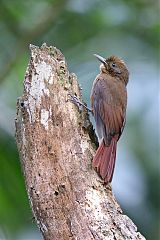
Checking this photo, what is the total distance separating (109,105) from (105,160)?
70cm

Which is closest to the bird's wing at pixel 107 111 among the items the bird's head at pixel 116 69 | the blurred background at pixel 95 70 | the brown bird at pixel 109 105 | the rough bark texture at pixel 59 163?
the brown bird at pixel 109 105

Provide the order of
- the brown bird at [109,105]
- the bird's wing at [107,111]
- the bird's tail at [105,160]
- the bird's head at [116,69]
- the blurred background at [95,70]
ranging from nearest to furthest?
the bird's tail at [105,160], the brown bird at [109,105], the bird's wing at [107,111], the bird's head at [116,69], the blurred background at [95,70]

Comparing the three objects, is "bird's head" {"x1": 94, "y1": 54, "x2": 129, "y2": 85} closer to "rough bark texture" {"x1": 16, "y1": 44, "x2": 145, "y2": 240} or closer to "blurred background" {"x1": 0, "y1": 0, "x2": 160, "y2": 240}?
"blurred background" {"x1": 0, "y1": 0, "x2": 160, "y2": 240}

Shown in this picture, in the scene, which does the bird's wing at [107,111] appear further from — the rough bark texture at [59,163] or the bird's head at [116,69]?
the rough bark texture at [59,163]

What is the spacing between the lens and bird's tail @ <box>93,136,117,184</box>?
5.18 meters

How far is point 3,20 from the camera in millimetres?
7398

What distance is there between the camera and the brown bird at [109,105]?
18.5ft

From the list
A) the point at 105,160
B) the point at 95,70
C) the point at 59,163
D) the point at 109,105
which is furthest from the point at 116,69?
the point at 59,163

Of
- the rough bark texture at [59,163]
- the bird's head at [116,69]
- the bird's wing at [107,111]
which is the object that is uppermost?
the bird's head at [116,69]

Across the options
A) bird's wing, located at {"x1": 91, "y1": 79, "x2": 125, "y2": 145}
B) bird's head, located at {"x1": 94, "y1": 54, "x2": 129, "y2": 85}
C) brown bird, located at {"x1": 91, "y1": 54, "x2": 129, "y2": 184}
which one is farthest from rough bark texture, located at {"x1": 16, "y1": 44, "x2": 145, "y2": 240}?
bird's head, located at {"x1": 94, "y1": 54, "x2": 129, "y2": 85}

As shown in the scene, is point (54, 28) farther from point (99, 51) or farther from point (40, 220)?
point (40, 220)

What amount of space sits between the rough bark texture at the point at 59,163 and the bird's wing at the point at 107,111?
426 millimetres

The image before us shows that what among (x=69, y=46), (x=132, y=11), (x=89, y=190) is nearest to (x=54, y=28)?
(x=69, y=46)

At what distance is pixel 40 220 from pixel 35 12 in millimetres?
3225
